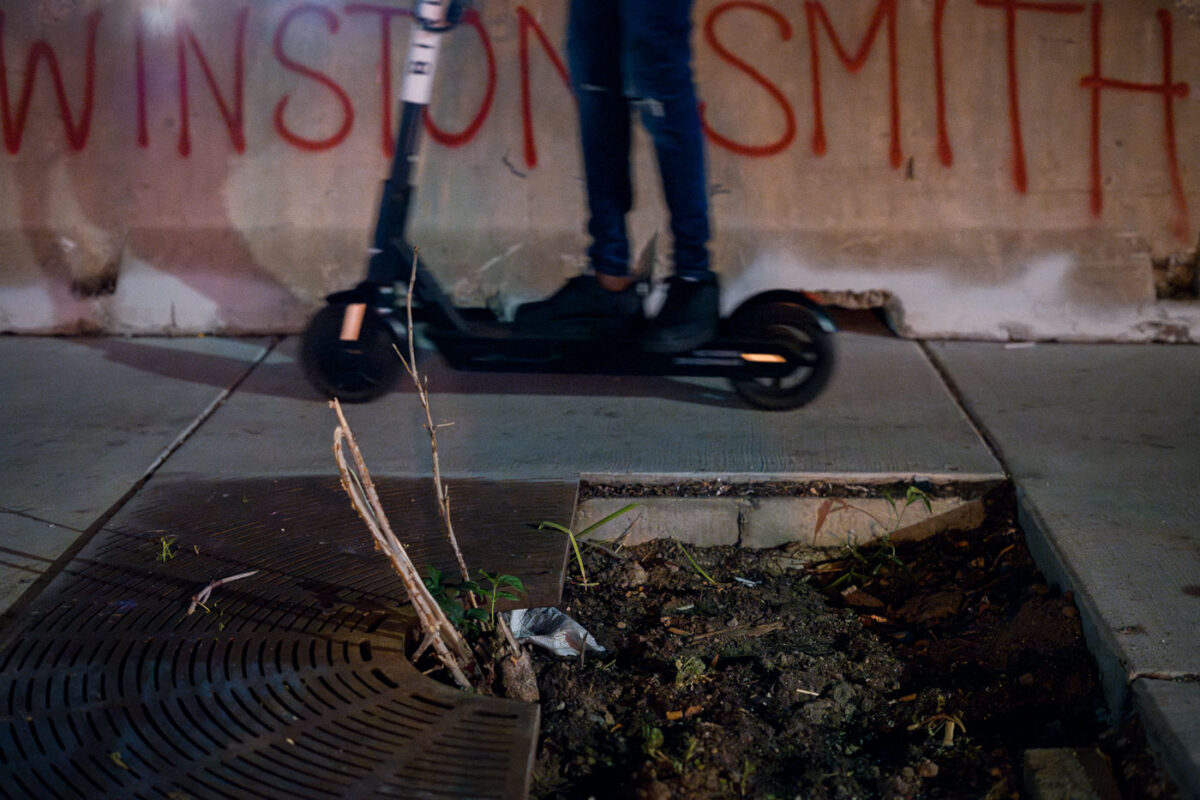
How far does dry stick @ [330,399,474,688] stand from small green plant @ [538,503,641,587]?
22.6 inches

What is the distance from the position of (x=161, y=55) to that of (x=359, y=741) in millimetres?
3756

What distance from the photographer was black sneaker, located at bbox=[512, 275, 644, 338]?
3947mm


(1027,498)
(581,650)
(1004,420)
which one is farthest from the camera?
(1004,420)

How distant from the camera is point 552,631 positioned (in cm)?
273

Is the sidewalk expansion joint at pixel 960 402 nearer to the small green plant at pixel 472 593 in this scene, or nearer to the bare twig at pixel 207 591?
the small green plant at pixel 472 593

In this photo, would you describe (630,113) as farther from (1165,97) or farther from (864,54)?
(1165,97)

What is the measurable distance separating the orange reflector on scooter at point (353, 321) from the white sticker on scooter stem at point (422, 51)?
769 mm

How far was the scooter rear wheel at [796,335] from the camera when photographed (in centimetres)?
382

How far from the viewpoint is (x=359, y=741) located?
2.21 meters

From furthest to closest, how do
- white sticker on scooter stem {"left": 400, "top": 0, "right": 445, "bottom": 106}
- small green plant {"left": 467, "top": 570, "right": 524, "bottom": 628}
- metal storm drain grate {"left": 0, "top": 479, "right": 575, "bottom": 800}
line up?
1. white sticker on scooter stem {"left": 400, "top": 0, "right": 445, "bottom": 106}
2. small green plant {"left": 467, "top": 570, "right": 524, "bottom": 628}
3. metal storm drain grate {"left": 0, "top": 479, "right": 575, "bottom": 800}

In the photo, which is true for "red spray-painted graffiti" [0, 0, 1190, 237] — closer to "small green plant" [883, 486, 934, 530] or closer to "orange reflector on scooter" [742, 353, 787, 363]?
"orange reflector on scooter" [742, 353, 787, 363]

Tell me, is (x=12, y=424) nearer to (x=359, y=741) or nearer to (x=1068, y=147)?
(x=359, y=741)

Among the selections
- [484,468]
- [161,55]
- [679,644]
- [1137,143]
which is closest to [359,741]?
[679,644]

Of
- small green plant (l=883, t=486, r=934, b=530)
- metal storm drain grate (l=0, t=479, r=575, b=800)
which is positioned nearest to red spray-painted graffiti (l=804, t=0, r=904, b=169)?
small green plant (l=883, t=486, r=934, b=530)
